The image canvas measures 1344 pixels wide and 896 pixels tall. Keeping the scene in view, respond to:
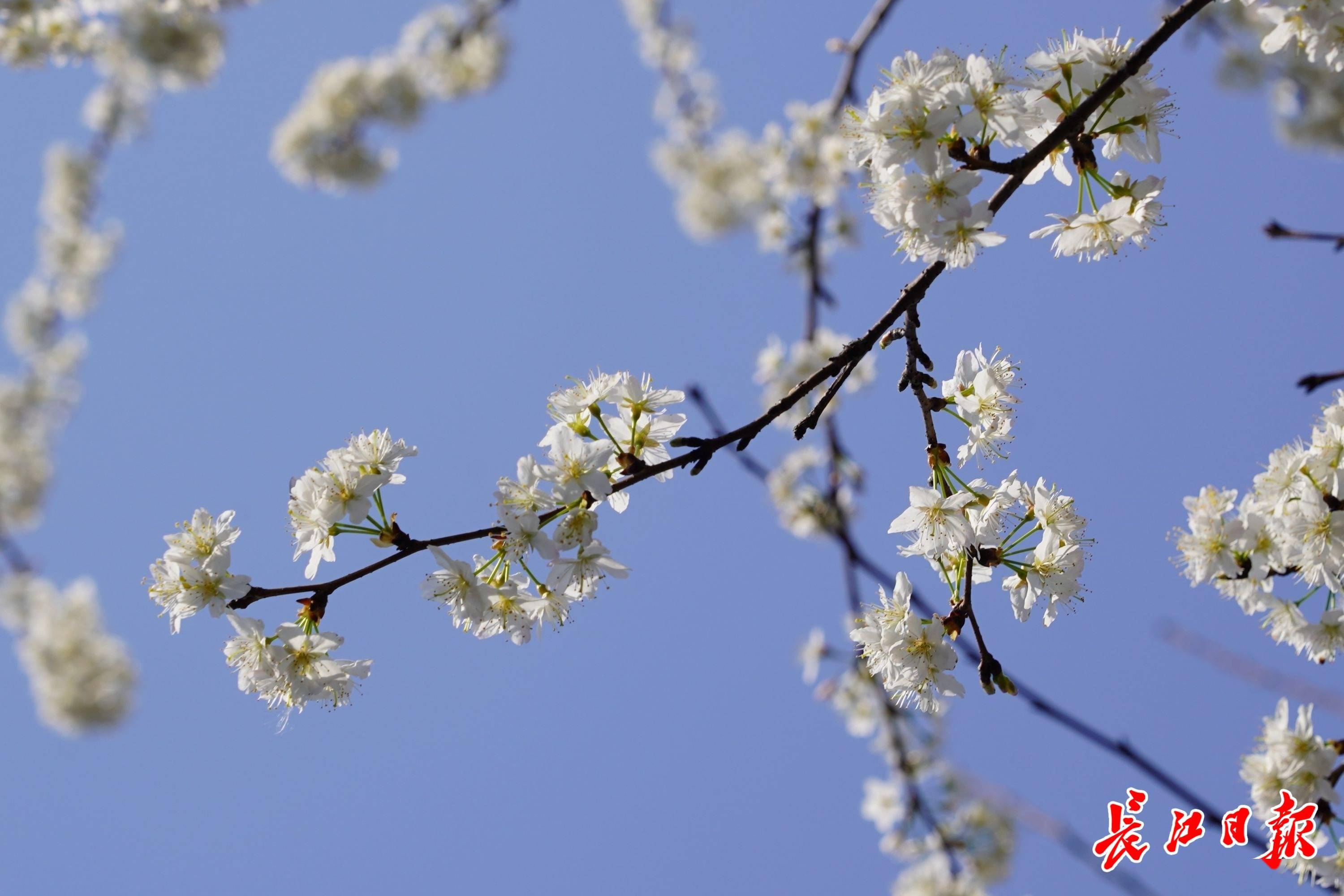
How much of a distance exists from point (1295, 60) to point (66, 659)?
15.0 m

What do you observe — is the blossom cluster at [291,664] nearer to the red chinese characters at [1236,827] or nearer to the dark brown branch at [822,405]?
the dark brown branch at [822,405]

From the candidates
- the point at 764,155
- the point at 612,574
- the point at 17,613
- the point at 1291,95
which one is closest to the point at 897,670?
the point at 612,574

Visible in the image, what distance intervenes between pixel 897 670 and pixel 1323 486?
1.33m

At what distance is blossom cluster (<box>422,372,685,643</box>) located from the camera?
1.87 meters

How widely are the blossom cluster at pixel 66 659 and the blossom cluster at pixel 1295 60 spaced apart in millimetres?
13575

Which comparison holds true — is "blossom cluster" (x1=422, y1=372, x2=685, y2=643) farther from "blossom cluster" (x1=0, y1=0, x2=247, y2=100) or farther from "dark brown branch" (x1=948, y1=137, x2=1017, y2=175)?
"blossom cluster" (x1=0, y1=0, x2=247, y2=100)

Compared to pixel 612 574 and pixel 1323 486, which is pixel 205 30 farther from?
pixel 1323 486

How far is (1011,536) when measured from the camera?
220 centimetres

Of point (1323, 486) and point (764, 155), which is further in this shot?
point (764, 155)

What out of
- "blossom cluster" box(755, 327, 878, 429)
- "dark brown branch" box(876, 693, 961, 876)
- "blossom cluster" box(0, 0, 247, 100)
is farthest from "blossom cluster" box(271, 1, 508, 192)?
"dark brown branch" box(876, 693, 961, 876)

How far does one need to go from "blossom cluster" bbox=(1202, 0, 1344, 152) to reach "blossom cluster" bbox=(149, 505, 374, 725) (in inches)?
104

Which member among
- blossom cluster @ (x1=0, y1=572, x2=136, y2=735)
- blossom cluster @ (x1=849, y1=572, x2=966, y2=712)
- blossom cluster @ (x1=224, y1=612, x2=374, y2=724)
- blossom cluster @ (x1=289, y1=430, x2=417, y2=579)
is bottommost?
blossom cluster @ (x1=849, y1=572, x2=966, y2=712)

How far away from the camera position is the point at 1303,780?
8.96 ft

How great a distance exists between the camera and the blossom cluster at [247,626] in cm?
204
